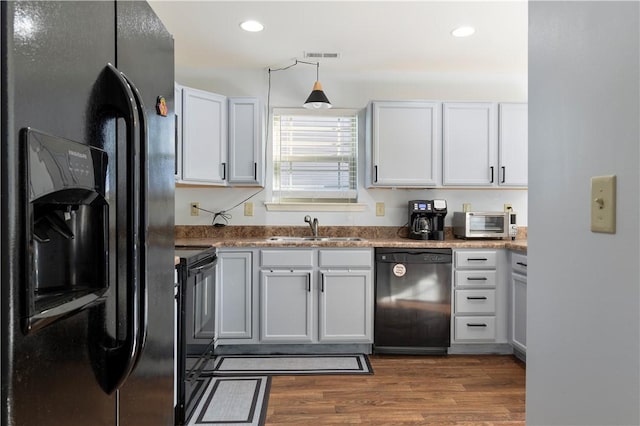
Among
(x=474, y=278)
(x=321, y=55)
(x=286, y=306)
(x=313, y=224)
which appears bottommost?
(x=286, y=306)

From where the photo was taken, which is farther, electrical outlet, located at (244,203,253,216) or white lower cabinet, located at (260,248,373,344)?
electrical outlet, located at (244,203,253,216)

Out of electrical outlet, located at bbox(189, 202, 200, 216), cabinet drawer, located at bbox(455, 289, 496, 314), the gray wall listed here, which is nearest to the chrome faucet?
electrical outlet, located at bbox(189, 202, 200, 216)

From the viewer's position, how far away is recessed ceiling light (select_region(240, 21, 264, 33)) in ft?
8.73

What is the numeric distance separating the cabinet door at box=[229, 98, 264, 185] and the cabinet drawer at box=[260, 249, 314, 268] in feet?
2.19

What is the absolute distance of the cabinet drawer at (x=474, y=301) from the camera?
2.99 m

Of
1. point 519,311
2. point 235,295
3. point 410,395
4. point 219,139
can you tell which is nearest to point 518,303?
point 519,311

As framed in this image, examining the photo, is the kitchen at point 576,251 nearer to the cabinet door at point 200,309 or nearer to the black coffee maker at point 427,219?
the cabinet door at point 200,309

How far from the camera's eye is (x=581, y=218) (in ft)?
2.34

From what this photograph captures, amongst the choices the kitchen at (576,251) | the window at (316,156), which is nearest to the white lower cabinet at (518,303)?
the window at (316,156)

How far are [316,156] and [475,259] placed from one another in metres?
1.68

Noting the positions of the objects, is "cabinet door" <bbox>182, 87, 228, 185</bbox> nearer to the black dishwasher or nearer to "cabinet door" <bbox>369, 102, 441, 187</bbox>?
"cabinet door" <bbox>369, 102, 441, 187</bbox>

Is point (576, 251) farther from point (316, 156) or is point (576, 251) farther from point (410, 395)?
point (316, 156)

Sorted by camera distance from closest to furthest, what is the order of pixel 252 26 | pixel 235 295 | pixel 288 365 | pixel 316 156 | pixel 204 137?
pixel 252 26 → pixel 288 365 → pixel 235 295 → pixel 204 137 → pixel 316 156

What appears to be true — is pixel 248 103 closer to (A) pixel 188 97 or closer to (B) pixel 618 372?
(A) pixel 188 97
